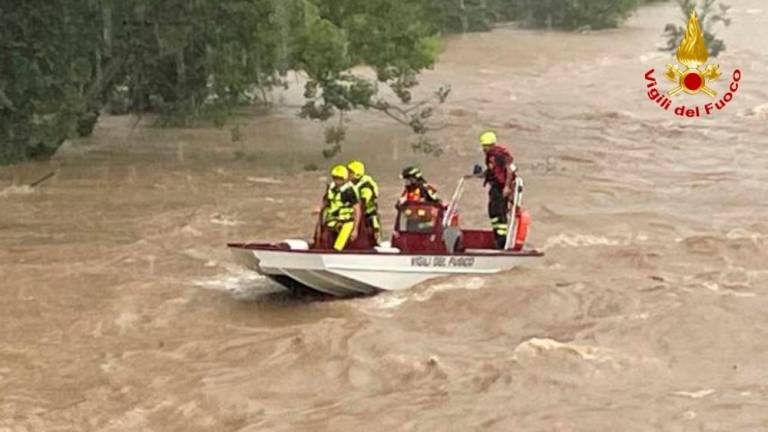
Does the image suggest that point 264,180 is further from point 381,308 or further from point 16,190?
point 381,308

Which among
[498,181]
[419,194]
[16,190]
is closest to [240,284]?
[419,194]

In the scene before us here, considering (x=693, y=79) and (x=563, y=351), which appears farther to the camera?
(x=693, y=79)

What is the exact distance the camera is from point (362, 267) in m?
15.5

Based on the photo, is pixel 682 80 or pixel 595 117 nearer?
pixel 595 117

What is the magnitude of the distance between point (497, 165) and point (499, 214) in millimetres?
638

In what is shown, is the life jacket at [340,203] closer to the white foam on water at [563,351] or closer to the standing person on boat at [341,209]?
the standing person on boat at [341,209]

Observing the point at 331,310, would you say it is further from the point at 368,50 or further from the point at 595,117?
the point at 595,117

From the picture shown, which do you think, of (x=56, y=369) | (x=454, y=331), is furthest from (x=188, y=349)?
(x=454, y=331)

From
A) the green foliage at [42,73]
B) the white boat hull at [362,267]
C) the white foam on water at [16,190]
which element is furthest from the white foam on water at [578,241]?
the green foliage at [42,73]

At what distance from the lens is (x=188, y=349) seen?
14188 millimetres

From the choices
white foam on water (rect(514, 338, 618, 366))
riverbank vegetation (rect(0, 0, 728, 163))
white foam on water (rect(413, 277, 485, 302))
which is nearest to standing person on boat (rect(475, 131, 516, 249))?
white foam on water (rect(413, 277, 485, 302))

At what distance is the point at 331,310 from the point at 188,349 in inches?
80.1

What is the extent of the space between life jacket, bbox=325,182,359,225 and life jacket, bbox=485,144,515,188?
2190mm

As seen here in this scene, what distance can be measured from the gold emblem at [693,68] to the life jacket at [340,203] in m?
24.7
